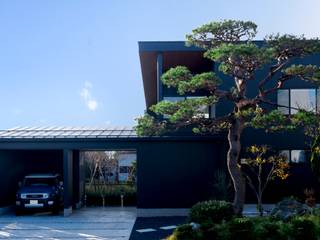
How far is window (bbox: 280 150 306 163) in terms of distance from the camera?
17.8 m

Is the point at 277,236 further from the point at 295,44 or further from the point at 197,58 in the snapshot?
the point at 197,58

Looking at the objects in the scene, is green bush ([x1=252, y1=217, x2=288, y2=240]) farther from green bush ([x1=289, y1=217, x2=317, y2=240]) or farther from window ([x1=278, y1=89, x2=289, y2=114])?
window ([x1=278, y1=89, x2=289, y2=114])

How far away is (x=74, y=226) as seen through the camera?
15.3 meters

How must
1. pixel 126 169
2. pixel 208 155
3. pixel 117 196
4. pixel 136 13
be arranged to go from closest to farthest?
pixel 136 13 < pixel 208 155 < pixel 117 196 < pixel 126 169

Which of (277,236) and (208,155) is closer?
(277,236)

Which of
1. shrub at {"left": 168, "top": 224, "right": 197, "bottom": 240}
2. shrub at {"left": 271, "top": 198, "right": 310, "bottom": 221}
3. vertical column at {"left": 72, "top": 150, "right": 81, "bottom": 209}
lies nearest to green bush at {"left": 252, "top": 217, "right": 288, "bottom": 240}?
shrub at {"left": 168, "top": 224, "right": 197, "bottom": 240}

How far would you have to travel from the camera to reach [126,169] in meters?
36.1

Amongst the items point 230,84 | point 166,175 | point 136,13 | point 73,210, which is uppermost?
point 136,13

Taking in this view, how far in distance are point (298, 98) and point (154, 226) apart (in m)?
7.07

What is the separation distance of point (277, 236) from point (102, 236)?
4.93 m

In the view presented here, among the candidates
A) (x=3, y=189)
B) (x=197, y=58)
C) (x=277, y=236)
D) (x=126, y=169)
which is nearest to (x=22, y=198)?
(x=3, y=189)

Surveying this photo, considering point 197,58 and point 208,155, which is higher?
point 197,58

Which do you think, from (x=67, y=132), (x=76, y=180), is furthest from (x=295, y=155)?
(x=76, y=180)

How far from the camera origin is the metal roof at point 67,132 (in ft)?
58.6
